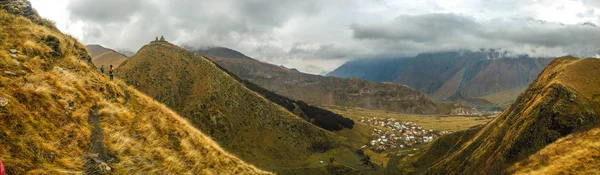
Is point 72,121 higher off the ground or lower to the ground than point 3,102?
→ lower

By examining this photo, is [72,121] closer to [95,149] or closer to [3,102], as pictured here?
[95,149]

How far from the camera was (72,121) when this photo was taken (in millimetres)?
17234

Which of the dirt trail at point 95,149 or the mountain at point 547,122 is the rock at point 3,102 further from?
the mountain at point 547,122

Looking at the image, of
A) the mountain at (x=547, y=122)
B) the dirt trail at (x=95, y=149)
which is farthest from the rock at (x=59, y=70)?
the mountain at (x=547, y=122)

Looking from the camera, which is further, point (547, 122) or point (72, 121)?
point (547, 122)

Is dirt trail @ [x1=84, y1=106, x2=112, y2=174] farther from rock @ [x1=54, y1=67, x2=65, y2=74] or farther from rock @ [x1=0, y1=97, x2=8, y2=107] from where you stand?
rock @ [x1=54, y1=67, x2=65, y2=74]

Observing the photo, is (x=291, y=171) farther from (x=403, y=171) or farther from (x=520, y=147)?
(x=520, y=147)

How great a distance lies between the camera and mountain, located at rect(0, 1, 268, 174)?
13701 millimetres

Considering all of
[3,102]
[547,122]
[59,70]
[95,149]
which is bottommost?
[547,122]

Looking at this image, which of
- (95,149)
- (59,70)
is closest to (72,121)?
(95,149)

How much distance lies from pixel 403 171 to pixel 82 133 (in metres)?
206

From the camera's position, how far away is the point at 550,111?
332 ft

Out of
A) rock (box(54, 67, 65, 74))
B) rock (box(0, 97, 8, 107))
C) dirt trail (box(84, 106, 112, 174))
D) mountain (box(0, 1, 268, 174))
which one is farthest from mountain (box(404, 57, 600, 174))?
rock (box(0, 97, 8, 107))

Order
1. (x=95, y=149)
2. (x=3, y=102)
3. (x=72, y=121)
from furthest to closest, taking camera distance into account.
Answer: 1. (x=72, y=121)
2. (x=95, y=149)
3. (x=3, y=102)
